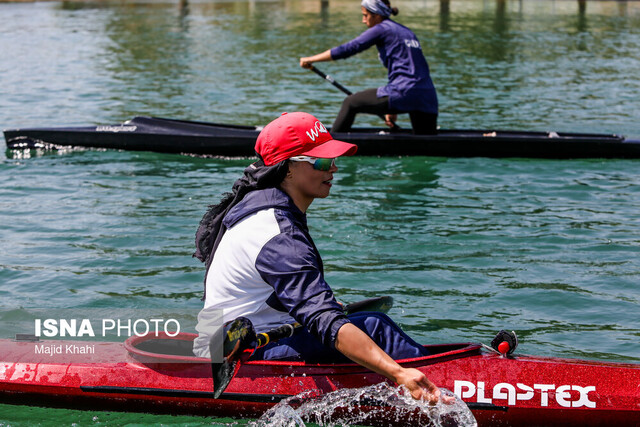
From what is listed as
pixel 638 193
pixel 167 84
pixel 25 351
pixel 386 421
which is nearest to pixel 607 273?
pixel 638 193

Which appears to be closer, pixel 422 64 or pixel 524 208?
pixel 524 208

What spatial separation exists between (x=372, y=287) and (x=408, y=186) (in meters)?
3.50

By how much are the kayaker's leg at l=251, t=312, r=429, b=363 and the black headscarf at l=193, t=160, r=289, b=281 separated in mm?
569

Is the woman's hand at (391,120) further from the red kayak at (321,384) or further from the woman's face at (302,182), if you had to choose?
the woman's face at (302,182)

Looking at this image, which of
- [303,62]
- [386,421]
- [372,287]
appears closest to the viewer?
[386,421]

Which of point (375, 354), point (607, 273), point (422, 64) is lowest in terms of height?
point (607, 273)

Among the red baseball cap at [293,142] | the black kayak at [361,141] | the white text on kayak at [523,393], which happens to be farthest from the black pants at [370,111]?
the white text on kayak at [523,393]

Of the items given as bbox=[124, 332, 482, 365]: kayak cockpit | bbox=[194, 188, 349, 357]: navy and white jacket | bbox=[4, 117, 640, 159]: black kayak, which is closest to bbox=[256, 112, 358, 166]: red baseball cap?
bbox=[194, 188, 349, 357]: navy and white jacket

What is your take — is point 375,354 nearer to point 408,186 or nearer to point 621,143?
point 408,186

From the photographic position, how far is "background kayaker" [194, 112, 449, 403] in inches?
163

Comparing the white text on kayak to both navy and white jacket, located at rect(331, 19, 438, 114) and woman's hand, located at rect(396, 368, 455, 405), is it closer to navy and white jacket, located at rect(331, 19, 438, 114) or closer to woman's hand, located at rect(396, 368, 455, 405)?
woman's hand, located at rect(396, 368, 455, 405)

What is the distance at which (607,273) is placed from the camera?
7.60 meters

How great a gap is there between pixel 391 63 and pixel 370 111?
2.11ft

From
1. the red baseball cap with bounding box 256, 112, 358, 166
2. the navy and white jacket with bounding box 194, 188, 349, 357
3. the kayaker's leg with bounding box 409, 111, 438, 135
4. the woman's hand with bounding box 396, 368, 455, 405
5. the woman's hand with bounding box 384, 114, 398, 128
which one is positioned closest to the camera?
the woman's hand with bounding box 396, 368, 455, 405
